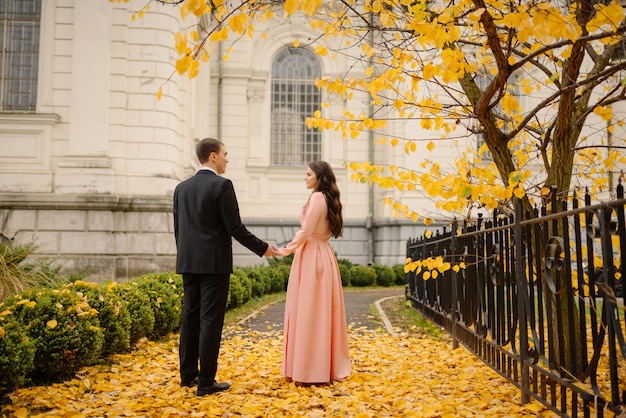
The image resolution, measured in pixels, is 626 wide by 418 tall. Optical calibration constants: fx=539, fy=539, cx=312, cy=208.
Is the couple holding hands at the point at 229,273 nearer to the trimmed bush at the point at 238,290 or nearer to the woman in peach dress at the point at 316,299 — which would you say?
the woman in peach dress at the point at 316,299

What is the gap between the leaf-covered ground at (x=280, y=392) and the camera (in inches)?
162

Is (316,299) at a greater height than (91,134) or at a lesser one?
lesser

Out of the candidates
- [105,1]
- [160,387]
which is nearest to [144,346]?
[160,387]

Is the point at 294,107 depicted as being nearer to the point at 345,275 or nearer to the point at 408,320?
the point at 345,275

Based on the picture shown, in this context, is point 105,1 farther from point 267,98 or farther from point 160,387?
point 160,387

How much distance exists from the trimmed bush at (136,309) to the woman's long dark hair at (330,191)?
9.19 feet

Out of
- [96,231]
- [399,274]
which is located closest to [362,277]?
[399,274]

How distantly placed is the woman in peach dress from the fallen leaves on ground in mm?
182

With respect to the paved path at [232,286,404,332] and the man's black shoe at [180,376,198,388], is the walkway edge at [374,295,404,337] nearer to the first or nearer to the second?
the paved path at [232,286,404,332]

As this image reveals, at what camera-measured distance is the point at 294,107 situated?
18.9 metres

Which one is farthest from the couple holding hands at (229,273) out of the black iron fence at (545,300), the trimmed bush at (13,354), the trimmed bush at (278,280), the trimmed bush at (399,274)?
the trimmed bush at (399,274)

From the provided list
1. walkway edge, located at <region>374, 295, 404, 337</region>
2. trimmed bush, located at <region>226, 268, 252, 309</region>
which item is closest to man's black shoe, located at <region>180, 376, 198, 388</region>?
walkway edge, located at <region>374, 295, 404, 337</region>

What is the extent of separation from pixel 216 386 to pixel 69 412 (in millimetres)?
1171

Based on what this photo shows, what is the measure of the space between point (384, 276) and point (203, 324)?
39.2 ft
